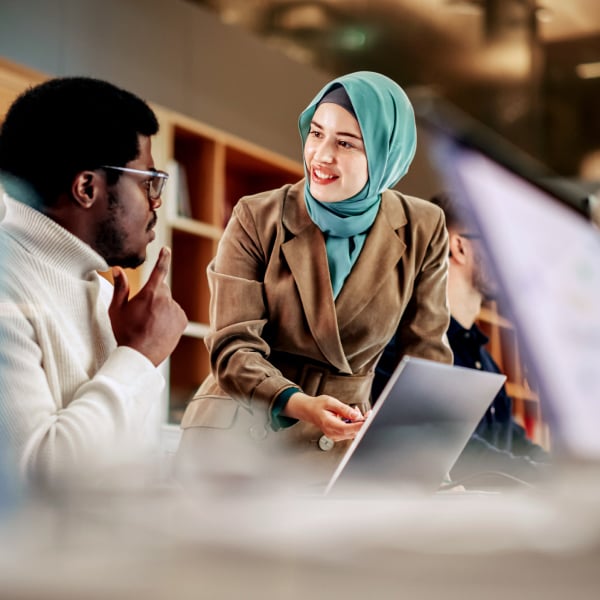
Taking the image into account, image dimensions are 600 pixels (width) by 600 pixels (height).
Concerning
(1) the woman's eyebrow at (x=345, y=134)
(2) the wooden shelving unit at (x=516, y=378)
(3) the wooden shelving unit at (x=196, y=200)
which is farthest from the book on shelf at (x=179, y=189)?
(2) the wooden shelving unit at (x=516, y=378)

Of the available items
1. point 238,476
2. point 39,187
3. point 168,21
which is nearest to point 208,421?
point 238,476

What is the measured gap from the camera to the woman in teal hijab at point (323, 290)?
22.5 inches

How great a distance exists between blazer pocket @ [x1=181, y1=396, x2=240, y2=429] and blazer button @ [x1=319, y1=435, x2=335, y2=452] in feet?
0.20

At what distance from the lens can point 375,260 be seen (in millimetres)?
639

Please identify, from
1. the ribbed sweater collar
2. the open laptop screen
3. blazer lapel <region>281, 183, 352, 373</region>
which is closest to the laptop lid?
the open laptop screen

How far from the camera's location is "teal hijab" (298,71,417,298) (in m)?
0.60

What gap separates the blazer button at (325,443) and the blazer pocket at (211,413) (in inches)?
2.4

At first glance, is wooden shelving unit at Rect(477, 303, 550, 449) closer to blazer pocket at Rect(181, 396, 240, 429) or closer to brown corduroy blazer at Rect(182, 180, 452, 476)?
brown corduroy blazer at Rect(182, 180, 452, 476)

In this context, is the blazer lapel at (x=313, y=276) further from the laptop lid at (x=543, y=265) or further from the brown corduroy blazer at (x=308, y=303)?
the laptop lid at (x=543, y=265)

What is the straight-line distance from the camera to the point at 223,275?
0.59 meters

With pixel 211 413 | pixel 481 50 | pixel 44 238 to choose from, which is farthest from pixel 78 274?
pixel 481 50

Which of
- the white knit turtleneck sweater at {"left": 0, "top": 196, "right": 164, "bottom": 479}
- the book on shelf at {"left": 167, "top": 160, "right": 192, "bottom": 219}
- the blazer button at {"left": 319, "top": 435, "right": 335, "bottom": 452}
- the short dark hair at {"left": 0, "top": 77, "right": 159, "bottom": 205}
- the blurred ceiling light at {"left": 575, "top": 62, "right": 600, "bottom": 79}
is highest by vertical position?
the blurred ceiling light at {"left": 575, "top": 62, "right": 600, "bottom": 79}

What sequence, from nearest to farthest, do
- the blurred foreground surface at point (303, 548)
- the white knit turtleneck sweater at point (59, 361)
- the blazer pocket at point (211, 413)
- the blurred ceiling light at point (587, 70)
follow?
the blurred foreground surface at point (303, 548), the white knit turtleneck sweater at point (59, 361), the blazer pocket at point (211, 413), the blurred ceiling light at point (587, 70)

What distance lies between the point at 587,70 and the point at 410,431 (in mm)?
462
